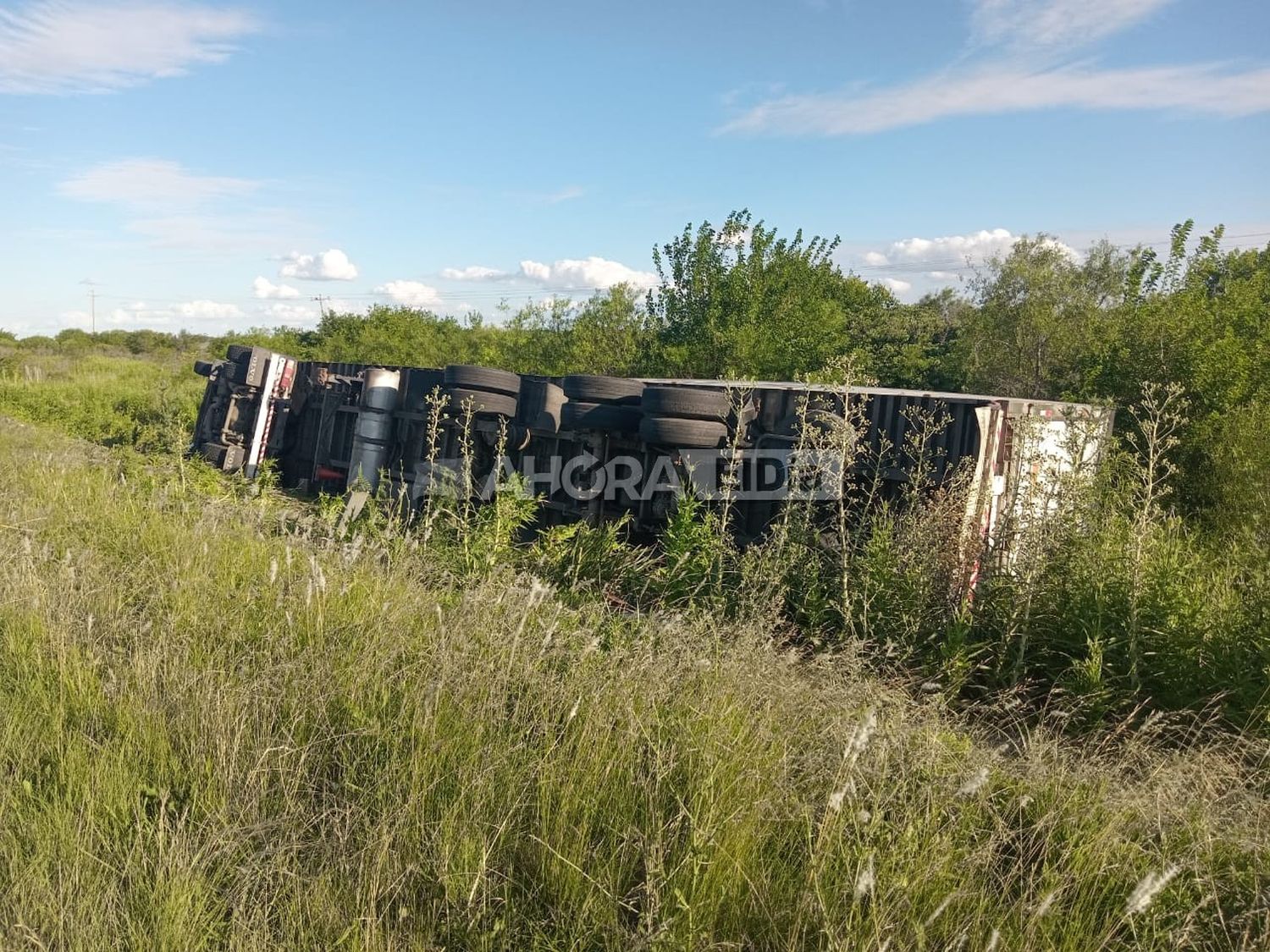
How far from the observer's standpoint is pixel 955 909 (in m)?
2.74

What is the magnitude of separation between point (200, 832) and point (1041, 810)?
297 centimetres

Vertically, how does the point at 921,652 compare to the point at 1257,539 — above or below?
below

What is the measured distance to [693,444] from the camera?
9125mm

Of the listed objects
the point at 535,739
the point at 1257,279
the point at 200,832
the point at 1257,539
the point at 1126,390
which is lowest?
the point at 200,832

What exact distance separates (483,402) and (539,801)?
7.95m

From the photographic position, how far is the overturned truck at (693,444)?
24.6 feet

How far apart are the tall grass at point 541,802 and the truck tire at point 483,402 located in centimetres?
605

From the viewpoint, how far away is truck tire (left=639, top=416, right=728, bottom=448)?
9.09 m

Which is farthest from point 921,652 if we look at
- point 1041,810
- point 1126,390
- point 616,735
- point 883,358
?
point 883,358

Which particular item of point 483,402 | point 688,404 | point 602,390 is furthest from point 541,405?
point 688,404

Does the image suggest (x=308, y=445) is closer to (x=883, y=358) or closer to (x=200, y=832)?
(x=200, y=832)

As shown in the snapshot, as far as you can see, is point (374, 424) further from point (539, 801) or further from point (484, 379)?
point (539, 801)

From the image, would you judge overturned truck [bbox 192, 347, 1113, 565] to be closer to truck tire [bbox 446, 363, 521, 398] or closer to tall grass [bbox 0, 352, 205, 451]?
truck tire [bbox 446, 363, 521, 398]

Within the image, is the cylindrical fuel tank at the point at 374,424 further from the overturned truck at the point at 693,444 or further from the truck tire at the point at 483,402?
the truck tire at the point at 483,402
